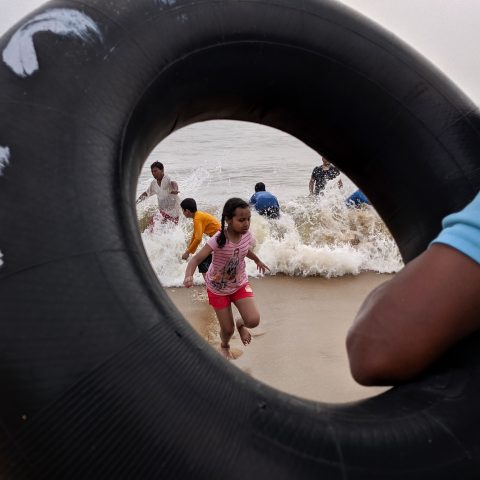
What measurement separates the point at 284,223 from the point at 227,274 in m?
5.18

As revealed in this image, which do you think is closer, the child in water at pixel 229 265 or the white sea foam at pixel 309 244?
the child in water at pixel 229 265

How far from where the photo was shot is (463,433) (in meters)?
1.20

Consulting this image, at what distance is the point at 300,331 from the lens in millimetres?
5387

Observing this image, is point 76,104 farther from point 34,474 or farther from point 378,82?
point 378,82

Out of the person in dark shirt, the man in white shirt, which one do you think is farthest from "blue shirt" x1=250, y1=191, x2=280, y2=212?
the man in white shirt

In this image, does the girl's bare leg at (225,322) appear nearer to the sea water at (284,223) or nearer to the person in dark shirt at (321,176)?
the sea water at (284,223)

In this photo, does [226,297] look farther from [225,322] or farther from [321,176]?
[321,176]

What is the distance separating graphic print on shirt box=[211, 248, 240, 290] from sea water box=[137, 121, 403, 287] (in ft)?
9.39

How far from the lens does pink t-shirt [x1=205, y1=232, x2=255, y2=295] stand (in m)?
4.23

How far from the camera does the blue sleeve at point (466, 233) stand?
3.34 ft

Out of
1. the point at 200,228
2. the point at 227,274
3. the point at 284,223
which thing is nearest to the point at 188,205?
the point at 200,228

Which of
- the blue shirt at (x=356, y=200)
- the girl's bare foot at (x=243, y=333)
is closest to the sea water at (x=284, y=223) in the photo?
the blue shirt at (x=356, y=200)

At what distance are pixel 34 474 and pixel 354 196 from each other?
9411 millimetres

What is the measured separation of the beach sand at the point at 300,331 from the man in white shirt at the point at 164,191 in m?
1.43
